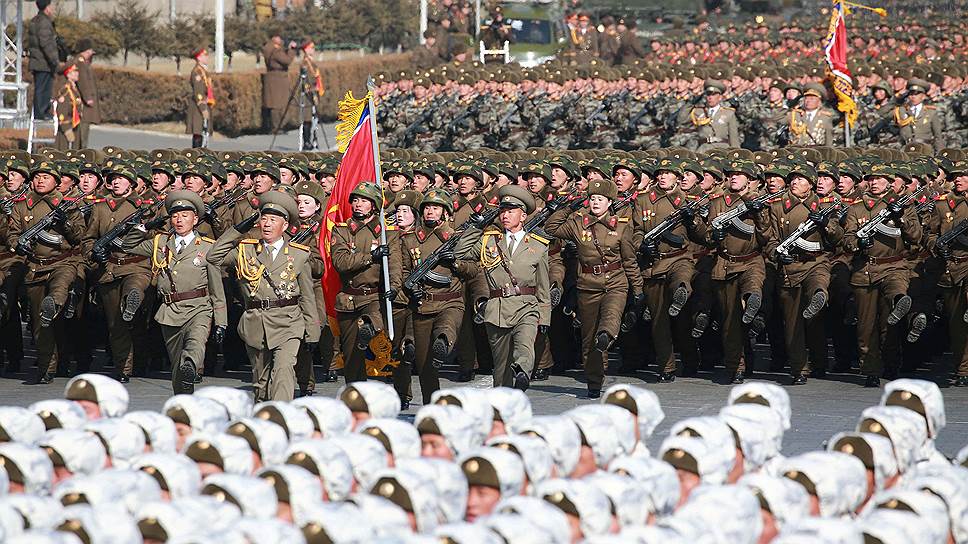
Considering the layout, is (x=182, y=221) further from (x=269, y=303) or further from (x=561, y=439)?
(x=561, y=439)

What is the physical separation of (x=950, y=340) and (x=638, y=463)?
342 inches

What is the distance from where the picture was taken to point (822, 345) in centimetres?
1584

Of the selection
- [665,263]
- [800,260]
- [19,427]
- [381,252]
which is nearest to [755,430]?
[19,427]

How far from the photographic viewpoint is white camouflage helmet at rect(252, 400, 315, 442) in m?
9.22

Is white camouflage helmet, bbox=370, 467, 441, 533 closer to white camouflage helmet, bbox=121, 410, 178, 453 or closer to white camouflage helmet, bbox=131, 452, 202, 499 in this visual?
white camouflage helmet, bbox=131, 452, 202, 499

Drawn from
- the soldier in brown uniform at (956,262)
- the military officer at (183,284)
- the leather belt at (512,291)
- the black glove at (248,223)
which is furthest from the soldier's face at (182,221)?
the soldier in brown uniform at (956,262)

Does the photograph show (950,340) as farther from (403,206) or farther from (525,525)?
(525,525)

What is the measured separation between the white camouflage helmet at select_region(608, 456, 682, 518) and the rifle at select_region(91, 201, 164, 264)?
8364 millimetres

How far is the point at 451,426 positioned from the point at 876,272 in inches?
280

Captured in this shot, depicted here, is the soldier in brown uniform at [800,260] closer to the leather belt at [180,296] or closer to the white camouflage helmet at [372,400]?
the leather belt at [180,296]

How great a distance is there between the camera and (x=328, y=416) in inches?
373

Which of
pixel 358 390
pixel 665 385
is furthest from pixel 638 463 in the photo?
pixel 665 385

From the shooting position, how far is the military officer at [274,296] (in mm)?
12766

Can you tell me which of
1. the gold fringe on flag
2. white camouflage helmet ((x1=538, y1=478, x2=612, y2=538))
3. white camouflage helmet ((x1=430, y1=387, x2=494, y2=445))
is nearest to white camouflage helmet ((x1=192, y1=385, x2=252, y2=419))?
white camouflage helmet ((x1=430, y1=387, x2=494, y2=445))
